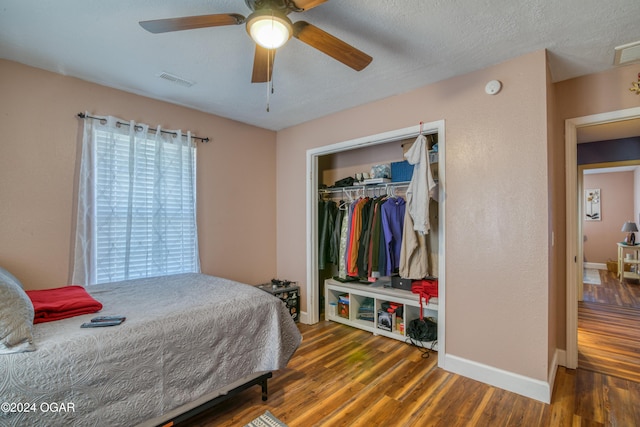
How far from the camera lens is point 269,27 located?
1.44 m

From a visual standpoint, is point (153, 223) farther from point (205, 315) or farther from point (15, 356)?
point (15, 356)

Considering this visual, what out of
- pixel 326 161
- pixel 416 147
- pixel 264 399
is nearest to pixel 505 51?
pixel 416 147

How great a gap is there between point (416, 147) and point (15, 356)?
9.37 feet

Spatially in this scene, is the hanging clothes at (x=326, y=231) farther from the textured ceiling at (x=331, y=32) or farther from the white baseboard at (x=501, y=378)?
the white baseboard at (x=501, y=378)

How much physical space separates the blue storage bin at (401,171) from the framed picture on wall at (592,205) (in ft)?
23.3

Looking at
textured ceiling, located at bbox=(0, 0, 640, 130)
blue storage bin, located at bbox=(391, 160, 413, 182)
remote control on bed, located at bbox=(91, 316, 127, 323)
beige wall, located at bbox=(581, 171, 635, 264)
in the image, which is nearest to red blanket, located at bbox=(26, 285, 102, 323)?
remote control on bed, located at bbox=(91, 316, 127, 323)

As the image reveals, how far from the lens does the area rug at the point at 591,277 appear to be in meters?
5.68

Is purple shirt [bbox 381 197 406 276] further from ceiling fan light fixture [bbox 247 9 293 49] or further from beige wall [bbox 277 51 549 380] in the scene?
ceiling fan light fixture [bbox 247 9 293 49]

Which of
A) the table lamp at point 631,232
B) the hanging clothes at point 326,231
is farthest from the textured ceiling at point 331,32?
the table lamp at point 631,232

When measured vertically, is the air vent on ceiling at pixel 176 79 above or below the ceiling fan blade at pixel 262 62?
above

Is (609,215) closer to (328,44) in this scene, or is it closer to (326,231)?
(326,231)

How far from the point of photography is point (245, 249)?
3.68 metres

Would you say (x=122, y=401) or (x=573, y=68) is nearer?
(x=122, y=401)

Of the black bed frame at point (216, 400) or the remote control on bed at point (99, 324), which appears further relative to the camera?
the black bed frame at point (216, 400)
